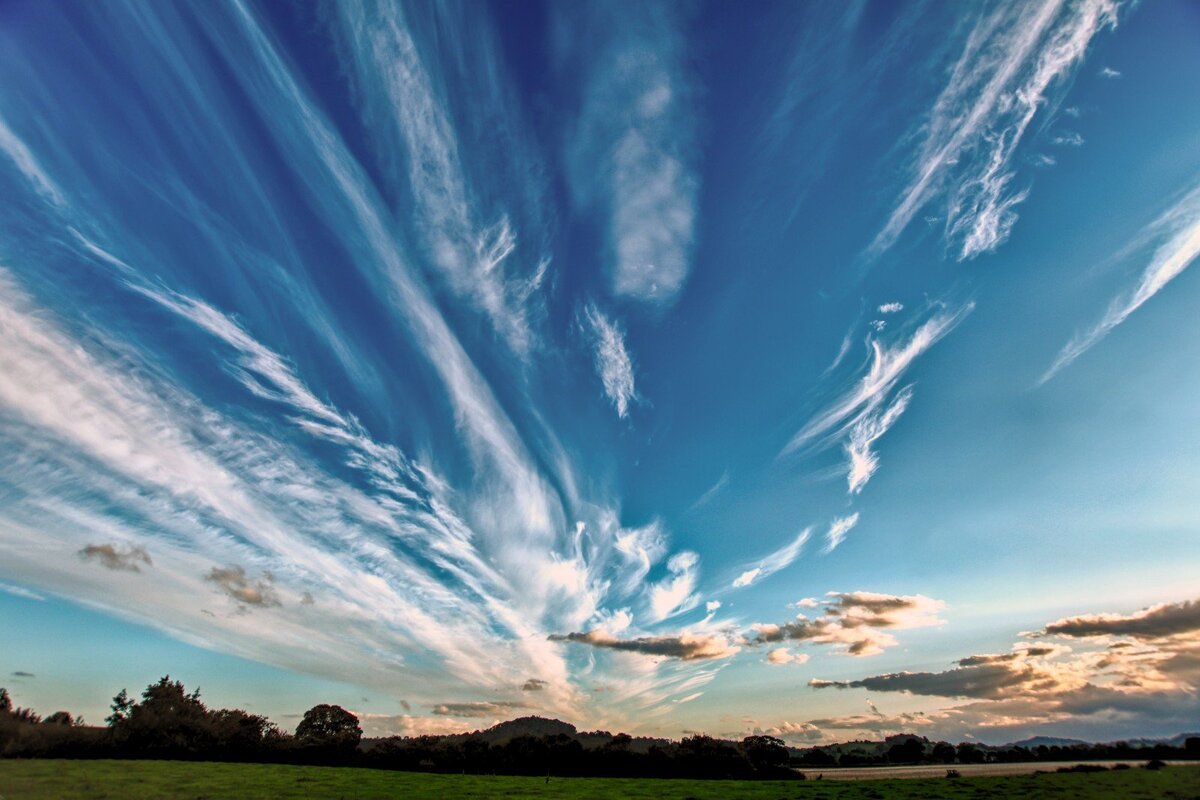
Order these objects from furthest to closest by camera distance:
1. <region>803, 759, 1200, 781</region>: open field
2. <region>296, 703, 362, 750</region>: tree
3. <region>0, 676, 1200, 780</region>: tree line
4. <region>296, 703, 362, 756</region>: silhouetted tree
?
<region>296, 703, 362, 750</region>: tree, <region>296, 703, 362, 756</region>: silhouetted tree, <region>803, 759, 1200, 781</region>: open field, <region>0, 676, 1200, 780</region>: tree line

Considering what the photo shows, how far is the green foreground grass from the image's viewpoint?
128 feet

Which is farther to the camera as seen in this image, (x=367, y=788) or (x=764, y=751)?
(x=764, y=751)

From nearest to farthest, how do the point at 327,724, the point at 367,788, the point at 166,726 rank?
the point at 367,788 < the point at 166,726 < the point at 327,724

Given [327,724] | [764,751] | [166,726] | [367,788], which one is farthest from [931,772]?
[166,726]

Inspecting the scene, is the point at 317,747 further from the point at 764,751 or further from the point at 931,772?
the point at 931,772

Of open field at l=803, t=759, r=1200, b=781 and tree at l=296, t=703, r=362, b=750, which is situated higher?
tree at l=296, t=703, r=362, b=750

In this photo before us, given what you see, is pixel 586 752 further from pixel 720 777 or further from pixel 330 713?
pixel 330 713

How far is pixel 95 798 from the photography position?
34.6m

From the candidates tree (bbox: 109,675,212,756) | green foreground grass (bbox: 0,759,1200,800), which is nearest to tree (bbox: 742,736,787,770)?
green foreground grass (bbox: 0,759,1200,800)

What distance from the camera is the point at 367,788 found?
49281mm

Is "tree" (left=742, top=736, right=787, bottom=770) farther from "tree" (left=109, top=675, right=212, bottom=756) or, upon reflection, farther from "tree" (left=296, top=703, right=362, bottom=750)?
"tree" (left=109, top=675, right=212, bottom=756)

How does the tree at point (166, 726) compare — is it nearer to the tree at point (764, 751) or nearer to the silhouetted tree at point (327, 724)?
the silhouetted tree at point (327, 724)

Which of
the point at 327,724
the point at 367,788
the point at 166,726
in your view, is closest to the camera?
the point at 367,788

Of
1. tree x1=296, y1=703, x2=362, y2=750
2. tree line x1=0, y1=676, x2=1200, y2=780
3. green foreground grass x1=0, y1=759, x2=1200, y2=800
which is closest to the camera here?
green foreground grass x1=0, y1=759, x2=1200, y2=800
